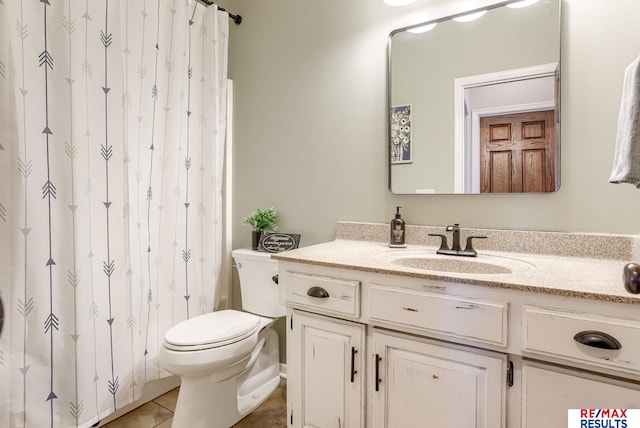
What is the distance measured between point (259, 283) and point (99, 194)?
88 centimetres

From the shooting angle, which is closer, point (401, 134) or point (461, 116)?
point (461, 116)

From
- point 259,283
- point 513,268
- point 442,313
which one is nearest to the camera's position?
point 442,313

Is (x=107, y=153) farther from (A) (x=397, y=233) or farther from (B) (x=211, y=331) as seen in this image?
(A) (x=397, y=233)

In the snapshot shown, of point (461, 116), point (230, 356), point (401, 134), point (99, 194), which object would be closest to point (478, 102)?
point (461, 116)

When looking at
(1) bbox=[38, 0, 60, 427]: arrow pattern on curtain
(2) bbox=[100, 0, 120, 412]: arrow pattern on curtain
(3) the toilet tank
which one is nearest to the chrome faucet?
(3) the toilet tank

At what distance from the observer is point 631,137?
0.94 meters

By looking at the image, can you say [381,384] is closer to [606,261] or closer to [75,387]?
[606,261]

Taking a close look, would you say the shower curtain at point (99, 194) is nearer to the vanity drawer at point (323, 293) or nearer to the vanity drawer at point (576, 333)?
the vanity drawer at point (323, 293)

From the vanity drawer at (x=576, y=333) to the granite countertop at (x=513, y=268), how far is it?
0.06 meters

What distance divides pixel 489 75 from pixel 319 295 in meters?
1.17

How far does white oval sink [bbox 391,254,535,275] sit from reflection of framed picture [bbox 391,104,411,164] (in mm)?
506

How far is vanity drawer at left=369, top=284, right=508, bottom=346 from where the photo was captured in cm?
100

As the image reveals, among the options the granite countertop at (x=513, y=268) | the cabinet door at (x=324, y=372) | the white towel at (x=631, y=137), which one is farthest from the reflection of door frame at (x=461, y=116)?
Answer: the cabinet door at (x=324, y=372)

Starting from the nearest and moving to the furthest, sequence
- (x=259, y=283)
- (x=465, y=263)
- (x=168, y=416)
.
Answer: (x=465, y=263)
(x=168, y=416)
(x=259, y=283)
